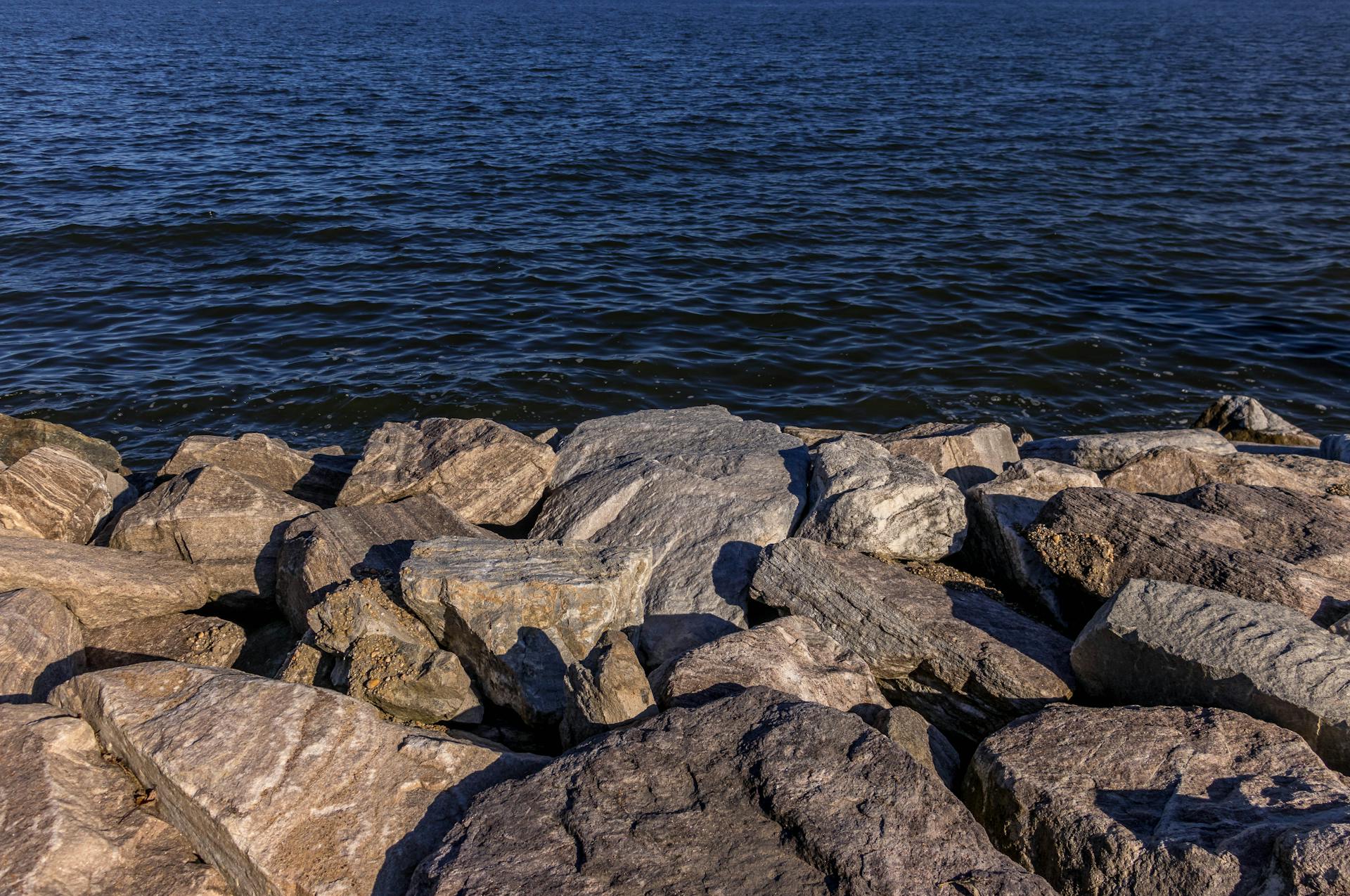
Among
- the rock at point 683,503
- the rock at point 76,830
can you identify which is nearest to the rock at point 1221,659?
the rock at point 683,503

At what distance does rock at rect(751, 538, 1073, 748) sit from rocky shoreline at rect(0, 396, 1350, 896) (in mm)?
18

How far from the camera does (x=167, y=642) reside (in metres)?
5.50

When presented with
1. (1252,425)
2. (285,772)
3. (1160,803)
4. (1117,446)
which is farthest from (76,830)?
(1252,425)

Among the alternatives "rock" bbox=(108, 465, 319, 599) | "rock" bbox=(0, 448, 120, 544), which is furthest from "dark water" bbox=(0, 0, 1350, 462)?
"rock" bbox=(108, 465, 319, 599)

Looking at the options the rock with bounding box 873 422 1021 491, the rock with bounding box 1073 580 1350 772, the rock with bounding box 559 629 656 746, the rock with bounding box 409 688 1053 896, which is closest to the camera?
the rock with bounding box 409 688 1053 896

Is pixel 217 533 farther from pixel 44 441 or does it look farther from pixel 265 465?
pixel 44 441

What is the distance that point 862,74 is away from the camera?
32.2 meters

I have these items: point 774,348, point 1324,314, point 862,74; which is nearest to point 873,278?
point 774,348

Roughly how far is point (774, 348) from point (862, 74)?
22.8m

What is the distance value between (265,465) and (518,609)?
11.8 feet

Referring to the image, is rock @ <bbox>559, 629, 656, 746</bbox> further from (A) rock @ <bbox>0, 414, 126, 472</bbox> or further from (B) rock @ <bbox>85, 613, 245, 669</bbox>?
(A) rock @ <bbox>0, 414, 126, 472</bbox>

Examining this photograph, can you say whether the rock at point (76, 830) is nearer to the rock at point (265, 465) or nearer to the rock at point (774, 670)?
the rock at point (774, 670)

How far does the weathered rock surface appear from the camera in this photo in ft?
31.1

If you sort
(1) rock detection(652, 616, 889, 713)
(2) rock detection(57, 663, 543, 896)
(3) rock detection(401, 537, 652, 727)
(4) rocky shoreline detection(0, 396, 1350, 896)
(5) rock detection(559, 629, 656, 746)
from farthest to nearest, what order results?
(3) rock detection(401, 537, 652, 727) < (1) rock detection(652, 616, 889, 713) < (5) rock detection(559, 629, 656, 746) < (2) rock detection(57, 663, 543, 896) < (4) rocky shoreline detection(0, 396, 1350, 896)
